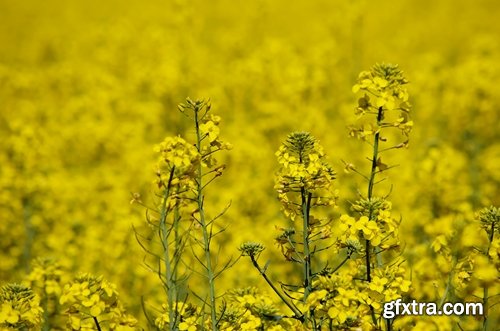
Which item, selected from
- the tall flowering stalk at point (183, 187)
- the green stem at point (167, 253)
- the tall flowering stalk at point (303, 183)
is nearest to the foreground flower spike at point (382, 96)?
the tall flowering stalk at point (303, 183)

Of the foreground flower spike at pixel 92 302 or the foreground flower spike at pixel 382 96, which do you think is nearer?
the foreground flower spike at pixel 92 302

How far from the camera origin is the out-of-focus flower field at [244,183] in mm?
2918

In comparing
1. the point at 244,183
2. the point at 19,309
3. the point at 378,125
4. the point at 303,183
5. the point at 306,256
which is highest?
the point at 244,183

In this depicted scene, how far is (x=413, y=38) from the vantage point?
14703 mm

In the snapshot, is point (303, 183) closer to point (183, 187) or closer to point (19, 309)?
point (183, 187)

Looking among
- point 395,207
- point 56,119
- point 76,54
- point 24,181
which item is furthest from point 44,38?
point 395,207

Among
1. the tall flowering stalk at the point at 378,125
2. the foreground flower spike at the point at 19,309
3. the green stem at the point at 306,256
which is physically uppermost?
the tall flowering stalk at the point at 378,125

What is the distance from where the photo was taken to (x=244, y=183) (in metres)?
6.49

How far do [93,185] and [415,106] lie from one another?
14.6 feet

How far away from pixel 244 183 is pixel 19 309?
12.2 feet

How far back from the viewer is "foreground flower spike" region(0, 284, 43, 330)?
284cm

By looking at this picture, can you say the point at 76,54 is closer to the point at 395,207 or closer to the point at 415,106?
the point at 415,106

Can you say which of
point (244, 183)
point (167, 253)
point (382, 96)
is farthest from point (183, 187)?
point (244, 183)

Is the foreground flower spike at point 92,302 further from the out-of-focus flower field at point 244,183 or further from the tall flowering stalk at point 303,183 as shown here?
the tall flowering stalk at point 303,183
